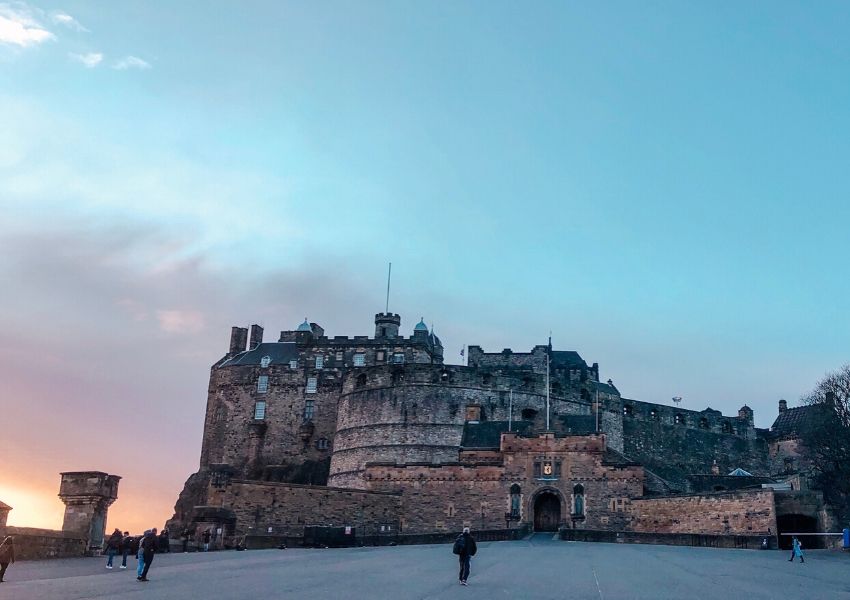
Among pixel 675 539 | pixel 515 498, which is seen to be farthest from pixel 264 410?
pixel 675 539

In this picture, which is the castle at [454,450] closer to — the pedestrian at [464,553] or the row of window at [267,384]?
the row of window at [267,384]

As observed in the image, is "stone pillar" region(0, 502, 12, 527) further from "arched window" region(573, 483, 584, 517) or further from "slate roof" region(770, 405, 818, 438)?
"slate roof" region(770, 405, 818, 438)

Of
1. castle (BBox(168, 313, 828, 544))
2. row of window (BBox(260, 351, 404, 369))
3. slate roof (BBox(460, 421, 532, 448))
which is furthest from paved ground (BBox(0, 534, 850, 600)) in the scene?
row of window (BBox(260, 351, 404, 369))

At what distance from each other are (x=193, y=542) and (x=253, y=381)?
94.6ft

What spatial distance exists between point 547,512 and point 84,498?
73.9 ft

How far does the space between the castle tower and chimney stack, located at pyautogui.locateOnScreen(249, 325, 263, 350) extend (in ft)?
28.2

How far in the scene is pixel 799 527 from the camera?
31.5 meters

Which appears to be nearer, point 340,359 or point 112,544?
point 112,544

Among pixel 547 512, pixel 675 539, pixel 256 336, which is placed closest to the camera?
pixel 675 539

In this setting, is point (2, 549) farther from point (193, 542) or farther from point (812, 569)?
point (812, 569)

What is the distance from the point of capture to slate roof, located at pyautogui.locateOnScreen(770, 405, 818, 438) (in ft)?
186

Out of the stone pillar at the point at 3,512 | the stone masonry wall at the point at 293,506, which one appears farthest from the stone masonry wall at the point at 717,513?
the stone pillar at the point at 3,512

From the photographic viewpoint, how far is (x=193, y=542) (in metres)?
26.7

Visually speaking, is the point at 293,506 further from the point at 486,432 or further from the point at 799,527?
the point at 799,527
